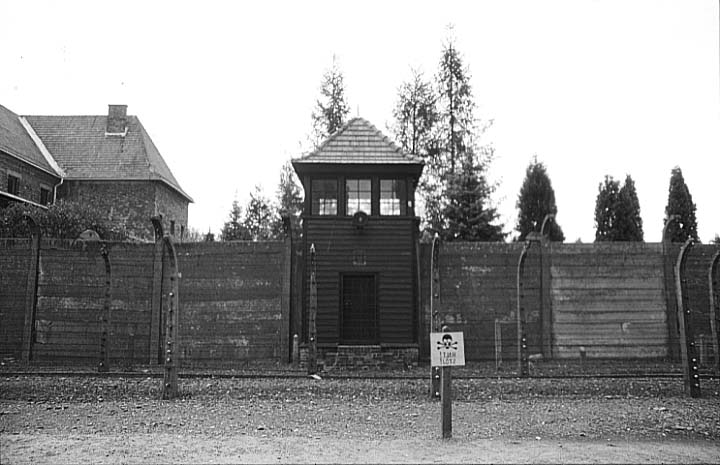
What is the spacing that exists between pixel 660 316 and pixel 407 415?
10070 millimetres

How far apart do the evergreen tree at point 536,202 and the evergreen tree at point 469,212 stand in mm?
3172

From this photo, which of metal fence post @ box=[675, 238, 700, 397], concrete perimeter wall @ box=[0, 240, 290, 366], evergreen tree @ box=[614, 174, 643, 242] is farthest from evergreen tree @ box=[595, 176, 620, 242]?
metal fence post @ box=[675, 238, 700, 397]

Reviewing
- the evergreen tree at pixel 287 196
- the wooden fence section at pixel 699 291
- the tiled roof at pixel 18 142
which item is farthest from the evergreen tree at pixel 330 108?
the wooden fence section at pixel 699 291

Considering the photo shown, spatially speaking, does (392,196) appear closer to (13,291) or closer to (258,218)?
(13,291)

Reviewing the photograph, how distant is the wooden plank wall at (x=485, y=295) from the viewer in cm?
1634

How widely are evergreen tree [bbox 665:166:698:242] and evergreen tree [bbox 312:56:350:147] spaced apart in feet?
48.8

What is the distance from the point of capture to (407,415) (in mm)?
8977

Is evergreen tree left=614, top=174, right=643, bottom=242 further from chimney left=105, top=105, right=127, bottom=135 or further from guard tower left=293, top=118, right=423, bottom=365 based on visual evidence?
chimney left=105, top=105, right=127, bottom=135

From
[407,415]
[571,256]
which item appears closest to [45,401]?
[407,415]

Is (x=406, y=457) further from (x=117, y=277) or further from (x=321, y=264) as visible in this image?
(x=117, y=277)

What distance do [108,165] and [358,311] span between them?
20229mm

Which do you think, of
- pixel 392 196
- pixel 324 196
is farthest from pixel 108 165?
pixel 392 196

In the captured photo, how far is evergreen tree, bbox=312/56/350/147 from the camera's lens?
3378 centimetres

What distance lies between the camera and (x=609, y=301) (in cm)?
1667
